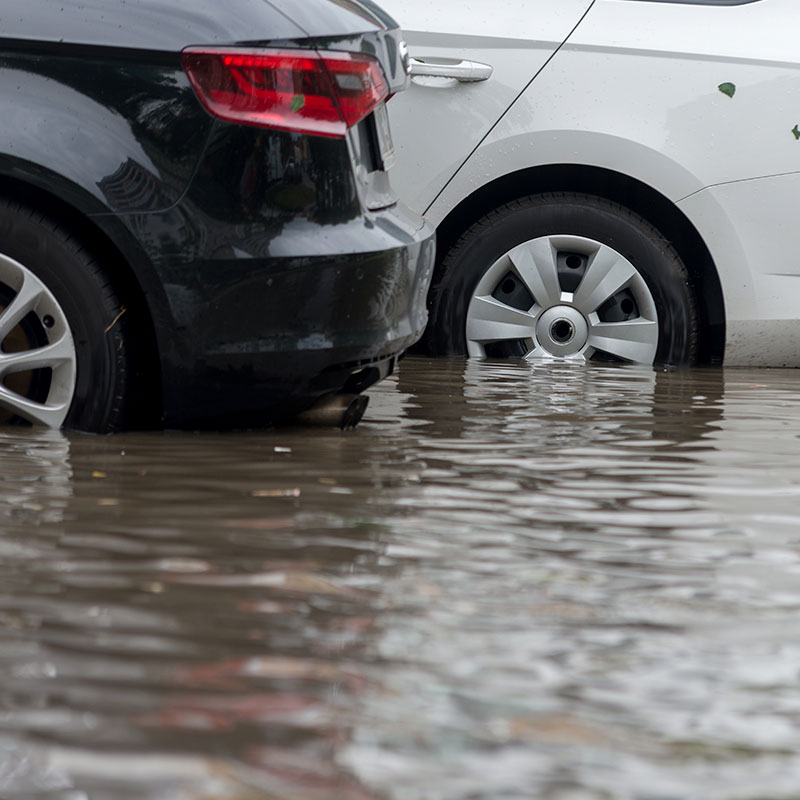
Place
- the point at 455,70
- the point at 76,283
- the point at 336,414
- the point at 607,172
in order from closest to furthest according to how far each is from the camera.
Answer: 1. the point at 76,283
2. the point at 336,414
3. the point at 455,70
4. the point at 607,172

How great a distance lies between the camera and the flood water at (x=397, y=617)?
83.5 inches

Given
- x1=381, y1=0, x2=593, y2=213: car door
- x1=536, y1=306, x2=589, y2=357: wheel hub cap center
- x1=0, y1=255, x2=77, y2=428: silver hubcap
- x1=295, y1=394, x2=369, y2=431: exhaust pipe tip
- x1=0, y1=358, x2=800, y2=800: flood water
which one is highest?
x1=381, y1=0, x2=593, y2=213: car door

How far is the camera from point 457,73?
19.5 feet

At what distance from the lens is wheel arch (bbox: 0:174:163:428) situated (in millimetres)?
4277

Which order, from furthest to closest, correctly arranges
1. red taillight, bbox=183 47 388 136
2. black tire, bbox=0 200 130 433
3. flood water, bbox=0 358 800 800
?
1. black tire, bbox=0 200 130 433
2. red taillight, bbox=183 47 388 136
3. flood water, bbox=0 358 800 800

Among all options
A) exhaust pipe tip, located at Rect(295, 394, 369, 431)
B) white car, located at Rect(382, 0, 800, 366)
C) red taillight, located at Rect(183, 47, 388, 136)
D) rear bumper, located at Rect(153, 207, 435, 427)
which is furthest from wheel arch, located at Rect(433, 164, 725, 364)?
red taillight, located at Rect(183, 47, 388, 136)

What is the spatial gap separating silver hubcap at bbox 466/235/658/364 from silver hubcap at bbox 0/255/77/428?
2242mm

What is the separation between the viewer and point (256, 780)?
6.75 ft

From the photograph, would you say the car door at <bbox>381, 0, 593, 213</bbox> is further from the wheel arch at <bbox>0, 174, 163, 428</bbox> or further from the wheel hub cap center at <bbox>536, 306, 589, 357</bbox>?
the wheel arch at <bbox>0, 174, 163, 428</bbox>

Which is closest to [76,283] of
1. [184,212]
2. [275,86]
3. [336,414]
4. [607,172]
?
[184,212]

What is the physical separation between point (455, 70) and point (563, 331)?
1.08 m

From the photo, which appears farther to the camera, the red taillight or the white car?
the white car

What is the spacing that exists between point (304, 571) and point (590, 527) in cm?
74

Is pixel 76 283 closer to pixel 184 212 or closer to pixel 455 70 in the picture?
pixel 184 212
